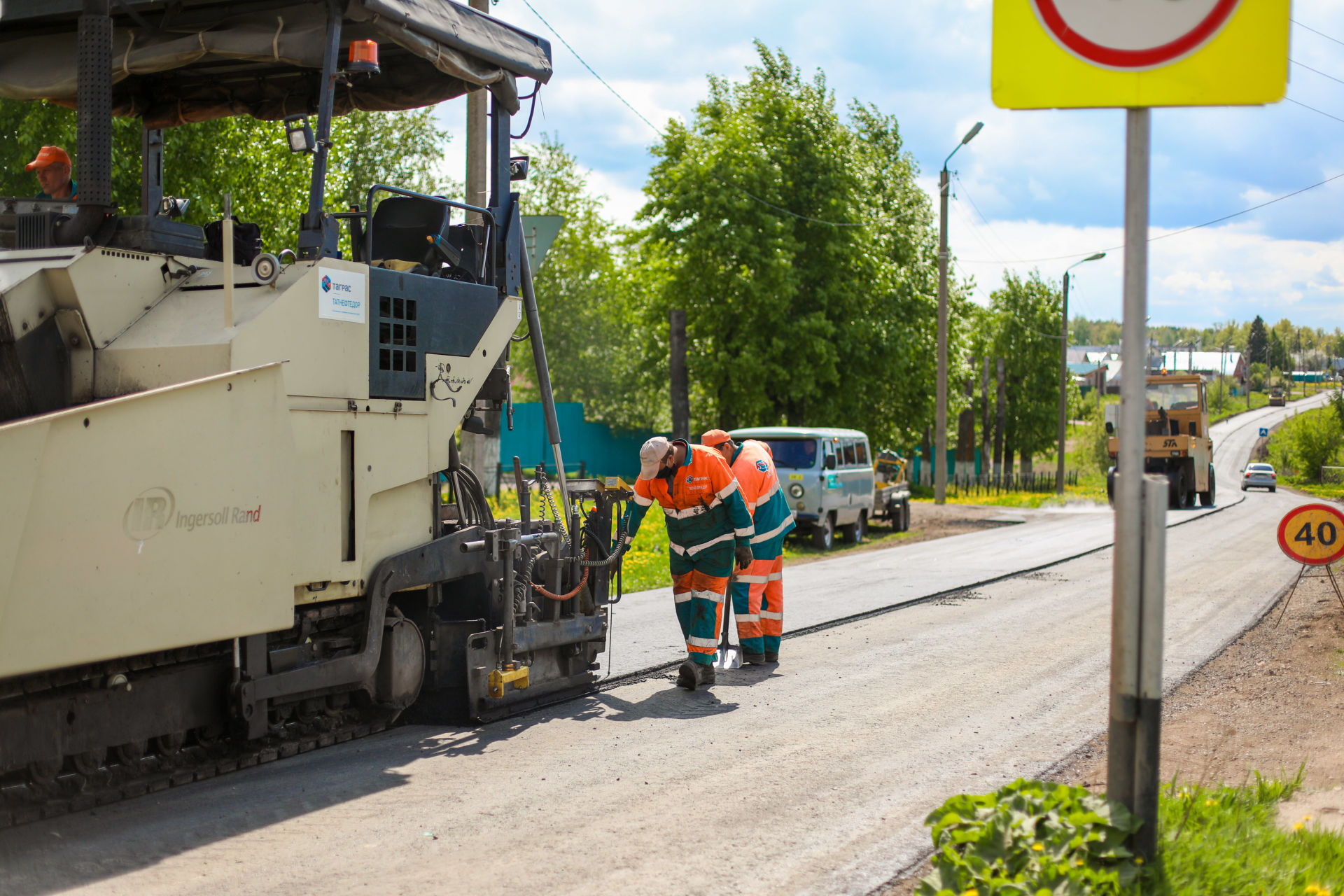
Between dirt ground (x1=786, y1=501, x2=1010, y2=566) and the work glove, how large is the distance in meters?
8.98

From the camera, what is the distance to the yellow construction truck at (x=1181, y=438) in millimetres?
31172

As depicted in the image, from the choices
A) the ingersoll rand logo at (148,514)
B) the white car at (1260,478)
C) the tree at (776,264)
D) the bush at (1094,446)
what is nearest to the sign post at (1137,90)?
the ingersoll rand logo at (148,514)

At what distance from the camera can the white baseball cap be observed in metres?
8.18

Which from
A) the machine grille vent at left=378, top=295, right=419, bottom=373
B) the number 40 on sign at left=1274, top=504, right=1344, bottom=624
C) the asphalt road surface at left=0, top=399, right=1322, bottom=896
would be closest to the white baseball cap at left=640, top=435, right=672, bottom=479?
the asphalt road surface at left=0, top=399, right=1322, bottom=896

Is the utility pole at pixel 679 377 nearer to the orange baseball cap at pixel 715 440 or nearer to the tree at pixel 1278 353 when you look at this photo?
the orange baseball cap at pixel 715 440

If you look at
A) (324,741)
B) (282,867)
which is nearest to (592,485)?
(324,741)

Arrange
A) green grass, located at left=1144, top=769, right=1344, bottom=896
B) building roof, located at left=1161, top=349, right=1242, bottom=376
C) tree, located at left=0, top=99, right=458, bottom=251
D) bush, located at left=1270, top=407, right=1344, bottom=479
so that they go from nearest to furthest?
green grass, located at left=1144, top=769, right=1344, bottom=896 → tree, located at left=0, top=99, right=458, bottom=251 → bush, located at left=1270, top=407, right=1344, bottom=479 → building roof, located at left=1161, top=349, right=1242, bottom=376

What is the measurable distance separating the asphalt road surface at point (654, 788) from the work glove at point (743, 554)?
2.75ft

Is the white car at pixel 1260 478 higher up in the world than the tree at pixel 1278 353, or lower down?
lower down

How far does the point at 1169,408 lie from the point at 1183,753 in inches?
1123

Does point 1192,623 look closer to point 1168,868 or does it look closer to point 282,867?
point 1168,868

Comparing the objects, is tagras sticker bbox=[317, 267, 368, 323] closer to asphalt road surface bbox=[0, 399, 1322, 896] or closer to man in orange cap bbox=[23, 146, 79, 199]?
man in orange cap bbox=[23, 146, 79, 199]

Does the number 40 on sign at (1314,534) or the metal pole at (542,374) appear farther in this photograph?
the number 40 on sign at (1314,534)

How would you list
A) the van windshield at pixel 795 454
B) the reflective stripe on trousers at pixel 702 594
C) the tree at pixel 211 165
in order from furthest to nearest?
the van windshield at pixel 795 454
the tree at pixel 211 165
the reflective stripe on trousers at pixel 702 594
